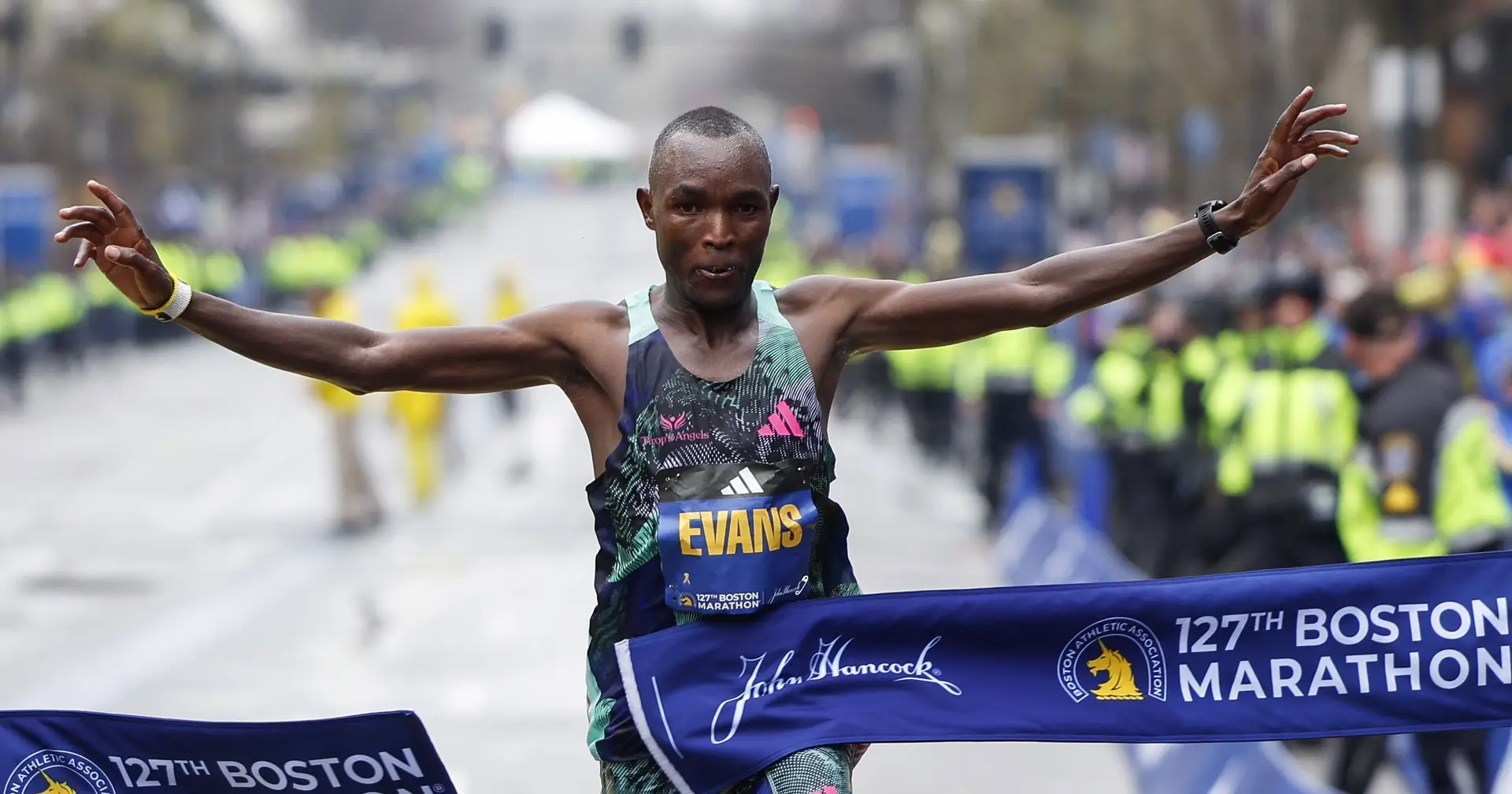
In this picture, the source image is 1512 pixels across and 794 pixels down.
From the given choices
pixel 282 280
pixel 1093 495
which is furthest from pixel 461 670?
→ pixel 282 280

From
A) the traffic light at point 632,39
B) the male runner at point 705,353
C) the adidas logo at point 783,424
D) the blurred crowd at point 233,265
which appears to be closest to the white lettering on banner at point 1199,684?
the male runner at point 705,353

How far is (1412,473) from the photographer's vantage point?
305 inches

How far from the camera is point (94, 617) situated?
14.2 metres

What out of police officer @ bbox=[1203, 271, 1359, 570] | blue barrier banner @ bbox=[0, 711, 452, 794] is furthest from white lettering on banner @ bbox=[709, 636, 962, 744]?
police officer @ bbox=[1203, 271, 1359, 570]

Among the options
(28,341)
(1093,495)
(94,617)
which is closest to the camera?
(94,617)

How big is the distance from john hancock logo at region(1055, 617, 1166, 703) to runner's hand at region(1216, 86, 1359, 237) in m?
0.83

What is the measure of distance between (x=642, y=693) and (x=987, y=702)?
0.72 meters

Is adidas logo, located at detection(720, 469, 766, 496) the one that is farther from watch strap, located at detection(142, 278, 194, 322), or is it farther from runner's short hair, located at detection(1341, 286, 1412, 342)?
runner's short hair, located at detection(1341, 286, 1412, 342)

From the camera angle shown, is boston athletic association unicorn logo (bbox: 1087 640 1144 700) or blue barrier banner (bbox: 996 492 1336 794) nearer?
boston athletic association unicorn logo (bbox: 1087 640 1144 700)

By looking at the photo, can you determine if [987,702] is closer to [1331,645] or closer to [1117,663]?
[1117,663]

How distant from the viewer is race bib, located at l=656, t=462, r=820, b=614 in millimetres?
4086

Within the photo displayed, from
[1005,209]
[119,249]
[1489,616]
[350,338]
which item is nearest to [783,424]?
[350,338]

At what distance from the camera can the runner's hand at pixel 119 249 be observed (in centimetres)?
411

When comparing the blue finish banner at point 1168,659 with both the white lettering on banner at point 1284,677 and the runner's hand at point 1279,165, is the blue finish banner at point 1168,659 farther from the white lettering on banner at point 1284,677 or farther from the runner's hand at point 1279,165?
the runner's hand at point 1279,165
